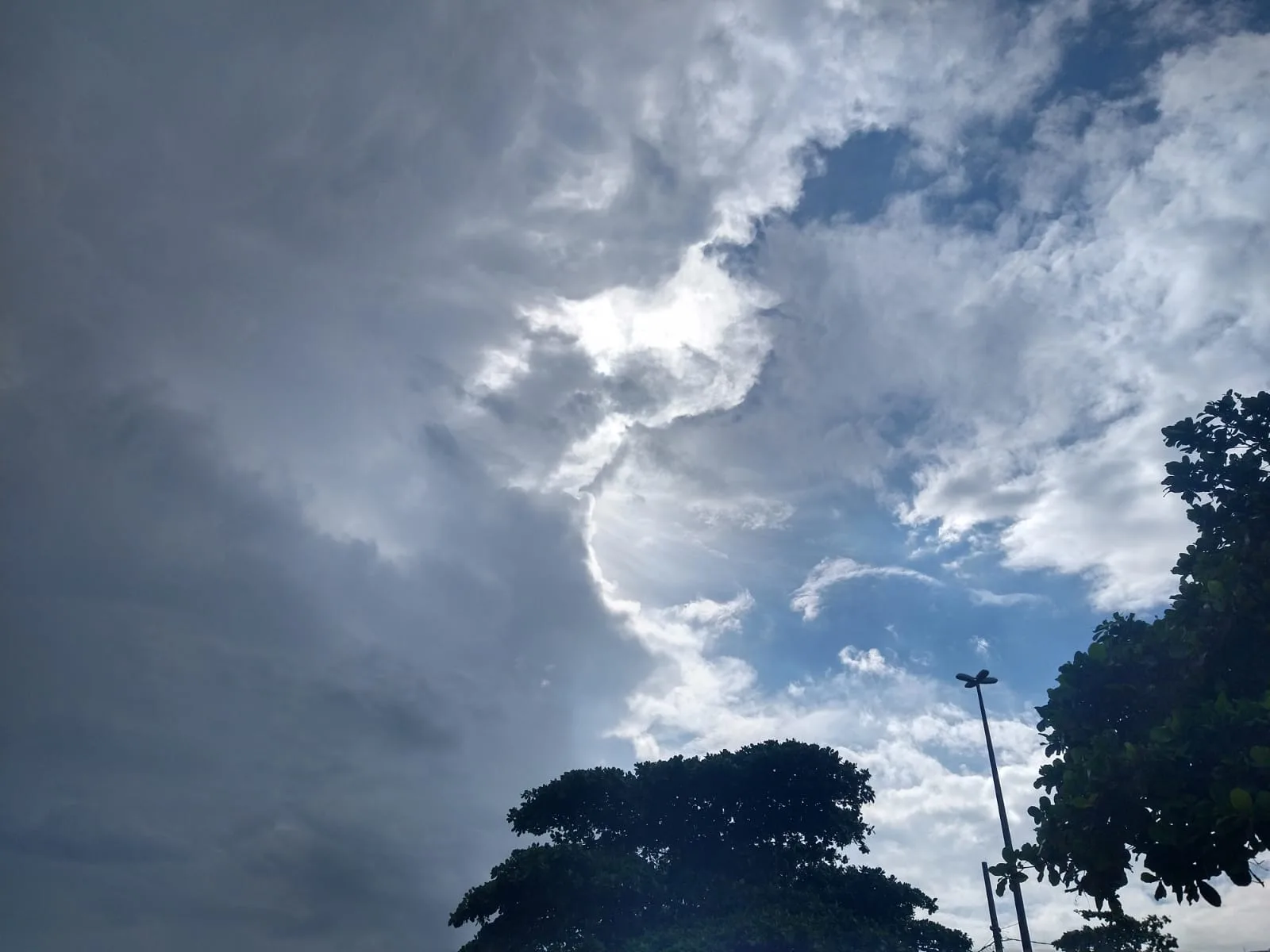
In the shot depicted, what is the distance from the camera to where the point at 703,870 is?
152ft

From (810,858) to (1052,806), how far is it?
37.1 m

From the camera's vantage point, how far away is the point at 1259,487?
1310 cm

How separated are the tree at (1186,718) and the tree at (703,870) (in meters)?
29.0

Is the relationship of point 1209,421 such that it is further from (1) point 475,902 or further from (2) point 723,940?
(1) point 475,902

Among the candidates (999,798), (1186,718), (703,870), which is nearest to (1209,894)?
(1186,718)

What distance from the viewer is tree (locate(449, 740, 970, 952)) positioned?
40.3 m

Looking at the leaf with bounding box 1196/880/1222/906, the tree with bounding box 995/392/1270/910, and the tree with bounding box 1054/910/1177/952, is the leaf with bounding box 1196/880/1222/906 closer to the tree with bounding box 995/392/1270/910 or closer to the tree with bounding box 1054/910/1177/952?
the tree with bounding box 995/392/1270/910

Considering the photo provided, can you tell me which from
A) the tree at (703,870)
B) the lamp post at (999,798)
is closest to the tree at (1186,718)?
the lamp post at (999,798)

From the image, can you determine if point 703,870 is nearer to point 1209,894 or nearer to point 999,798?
point 999,798

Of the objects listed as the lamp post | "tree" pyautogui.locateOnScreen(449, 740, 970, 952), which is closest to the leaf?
the lamp post

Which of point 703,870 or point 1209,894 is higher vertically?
point 703,870

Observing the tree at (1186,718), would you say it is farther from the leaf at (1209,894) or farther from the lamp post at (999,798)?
the lamp post at (999,798)

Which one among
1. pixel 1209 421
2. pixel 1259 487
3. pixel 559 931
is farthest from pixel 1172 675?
pixel 559 931

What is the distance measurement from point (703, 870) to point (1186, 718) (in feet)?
127
